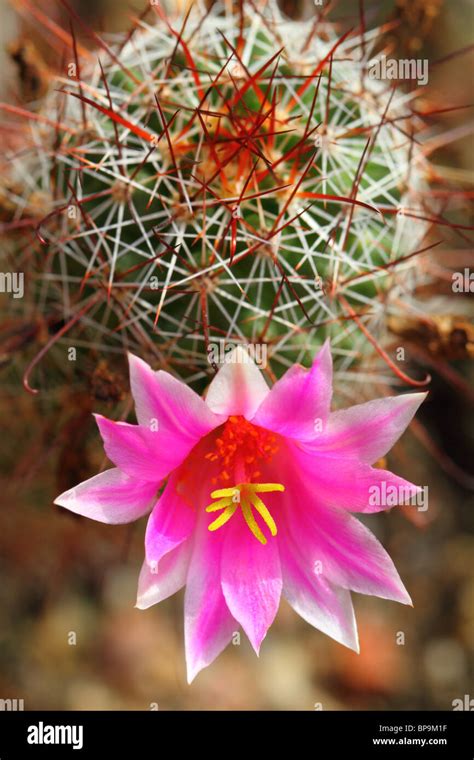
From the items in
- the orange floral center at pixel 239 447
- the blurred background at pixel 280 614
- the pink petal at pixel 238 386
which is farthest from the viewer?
the blurred background at pixel 280 614

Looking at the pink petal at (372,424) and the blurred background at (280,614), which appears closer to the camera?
the pink petal at (372,424)

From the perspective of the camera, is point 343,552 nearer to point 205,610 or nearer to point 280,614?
point 205,610

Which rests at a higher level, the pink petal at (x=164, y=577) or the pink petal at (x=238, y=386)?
the pink petal at (x=238, y=386)

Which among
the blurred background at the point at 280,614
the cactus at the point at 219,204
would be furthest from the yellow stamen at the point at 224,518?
the blurred background at the point at 280,614

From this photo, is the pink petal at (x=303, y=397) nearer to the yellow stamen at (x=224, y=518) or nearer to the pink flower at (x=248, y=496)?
the pink flower at (x=248, y=496)

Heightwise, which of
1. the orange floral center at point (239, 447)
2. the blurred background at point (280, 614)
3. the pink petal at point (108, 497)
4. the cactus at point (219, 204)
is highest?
the cactus at point (219, 204)

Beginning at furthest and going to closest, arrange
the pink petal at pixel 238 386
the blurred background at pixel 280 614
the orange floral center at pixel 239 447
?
the blurred background at pixel 280 614, the orange floral center at pixel 239 447, the pink petal at pixel 238 386

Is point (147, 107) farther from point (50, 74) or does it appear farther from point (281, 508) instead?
point (281, 508)
